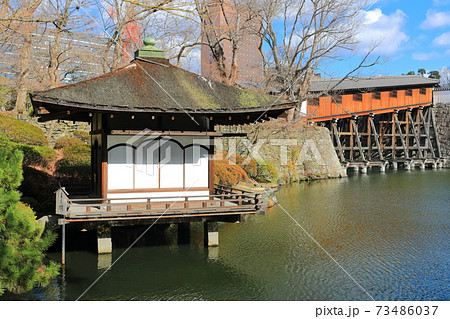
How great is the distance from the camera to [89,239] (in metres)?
A: 13.5

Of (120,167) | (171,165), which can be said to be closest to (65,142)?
(120,167)

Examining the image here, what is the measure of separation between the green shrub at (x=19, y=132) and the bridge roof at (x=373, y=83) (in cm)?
2666

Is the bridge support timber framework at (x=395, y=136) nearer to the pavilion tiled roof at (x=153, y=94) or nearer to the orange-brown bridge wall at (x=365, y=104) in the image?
the orange-brown bridge wall at (x=365, y=104)

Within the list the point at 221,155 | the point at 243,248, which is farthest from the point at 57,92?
the point at 221,155

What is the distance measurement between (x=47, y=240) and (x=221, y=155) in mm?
17856

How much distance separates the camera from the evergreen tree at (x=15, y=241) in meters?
7.52

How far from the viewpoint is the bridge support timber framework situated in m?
40.1

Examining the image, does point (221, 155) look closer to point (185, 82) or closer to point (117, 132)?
point (185, 82)

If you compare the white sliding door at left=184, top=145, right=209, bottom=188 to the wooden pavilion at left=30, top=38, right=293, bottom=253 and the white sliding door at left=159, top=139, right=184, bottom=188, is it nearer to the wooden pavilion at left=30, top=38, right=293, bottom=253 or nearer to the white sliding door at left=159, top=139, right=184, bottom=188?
the wooden pavilion at left=30, top=38, right=293, bottom=253

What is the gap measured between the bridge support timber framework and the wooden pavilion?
27.6 m

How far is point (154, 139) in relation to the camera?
39.7 feet

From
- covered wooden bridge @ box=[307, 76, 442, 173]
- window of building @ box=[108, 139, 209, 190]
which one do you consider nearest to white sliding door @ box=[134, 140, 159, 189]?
window of building @ box=[108, 139, 209, 190]

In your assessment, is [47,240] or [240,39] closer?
[47,240]

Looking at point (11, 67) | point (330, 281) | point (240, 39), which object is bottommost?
point (330, 281)
